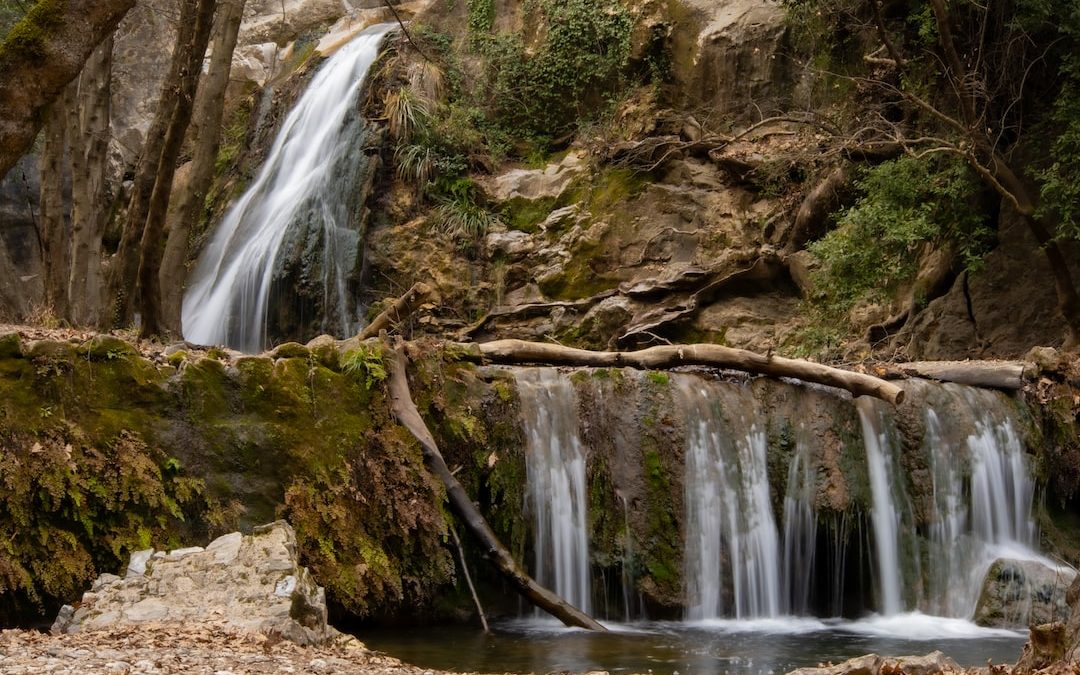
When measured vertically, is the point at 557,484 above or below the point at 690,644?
above

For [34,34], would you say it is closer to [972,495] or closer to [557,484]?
[557,484]

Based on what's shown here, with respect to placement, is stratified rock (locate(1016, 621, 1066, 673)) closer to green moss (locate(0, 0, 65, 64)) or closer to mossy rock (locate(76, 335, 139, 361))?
green moss (locate(0, 0, 65, 64))

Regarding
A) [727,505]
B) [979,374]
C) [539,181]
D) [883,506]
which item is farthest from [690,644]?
[539,181]

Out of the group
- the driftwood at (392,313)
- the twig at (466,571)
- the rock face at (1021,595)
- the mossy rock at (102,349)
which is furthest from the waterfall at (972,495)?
the mossy rock at (102,349)

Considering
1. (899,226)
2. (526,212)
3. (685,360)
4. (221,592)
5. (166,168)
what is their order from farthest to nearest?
(526,212), (899,226), (685,360), (166,168), (221,592)

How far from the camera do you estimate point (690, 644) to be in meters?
8.18

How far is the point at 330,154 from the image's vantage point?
60.2 feet

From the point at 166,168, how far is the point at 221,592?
5.47m

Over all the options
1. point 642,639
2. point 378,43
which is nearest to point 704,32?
point 378,43

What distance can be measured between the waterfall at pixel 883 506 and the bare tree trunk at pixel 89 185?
861 cm

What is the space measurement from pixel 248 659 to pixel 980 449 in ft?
26.0

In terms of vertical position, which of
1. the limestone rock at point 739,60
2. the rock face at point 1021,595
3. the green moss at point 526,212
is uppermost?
the limestone rock at point 739,60

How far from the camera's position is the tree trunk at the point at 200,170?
11.6 metres

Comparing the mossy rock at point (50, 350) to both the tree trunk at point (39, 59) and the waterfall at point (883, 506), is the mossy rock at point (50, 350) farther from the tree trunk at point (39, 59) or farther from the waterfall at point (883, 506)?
the waterfall at point (883, 506)
